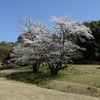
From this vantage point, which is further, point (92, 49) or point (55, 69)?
point (92, 49)

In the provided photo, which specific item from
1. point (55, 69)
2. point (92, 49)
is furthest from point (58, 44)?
point (92, 49)

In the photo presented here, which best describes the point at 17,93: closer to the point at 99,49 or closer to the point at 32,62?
the point at 32,62

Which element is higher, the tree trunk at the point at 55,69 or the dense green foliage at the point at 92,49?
the dense green foliage at the point at 92,49

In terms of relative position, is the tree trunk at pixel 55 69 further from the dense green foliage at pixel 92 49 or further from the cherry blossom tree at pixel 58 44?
the dense green foliage at pixel 92 49

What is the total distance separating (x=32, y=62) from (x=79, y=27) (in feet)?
26.2

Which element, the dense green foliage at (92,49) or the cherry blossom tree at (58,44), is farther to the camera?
the dense green foliage at (92,49)

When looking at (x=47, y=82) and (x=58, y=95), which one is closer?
(x=58, y=95)

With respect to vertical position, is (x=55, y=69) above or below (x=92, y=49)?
below

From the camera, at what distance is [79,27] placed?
3030 cm

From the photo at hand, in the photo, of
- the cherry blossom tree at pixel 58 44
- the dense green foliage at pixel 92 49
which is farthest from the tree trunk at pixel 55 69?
the dense green foliage at pixel 92 49

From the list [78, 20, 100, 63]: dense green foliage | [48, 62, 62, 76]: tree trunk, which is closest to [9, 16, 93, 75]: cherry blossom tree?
[48, 62, 62, 76]: tree trunk

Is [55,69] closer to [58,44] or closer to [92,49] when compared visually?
[58,44]

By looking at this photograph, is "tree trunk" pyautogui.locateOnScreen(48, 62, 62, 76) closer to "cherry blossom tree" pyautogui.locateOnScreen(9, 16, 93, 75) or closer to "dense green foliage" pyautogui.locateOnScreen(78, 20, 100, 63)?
"cherry blossom tree" pyautogui.locateOnScreen(9, 16, 93, 75)

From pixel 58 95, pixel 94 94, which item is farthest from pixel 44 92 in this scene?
pixel 94 94
